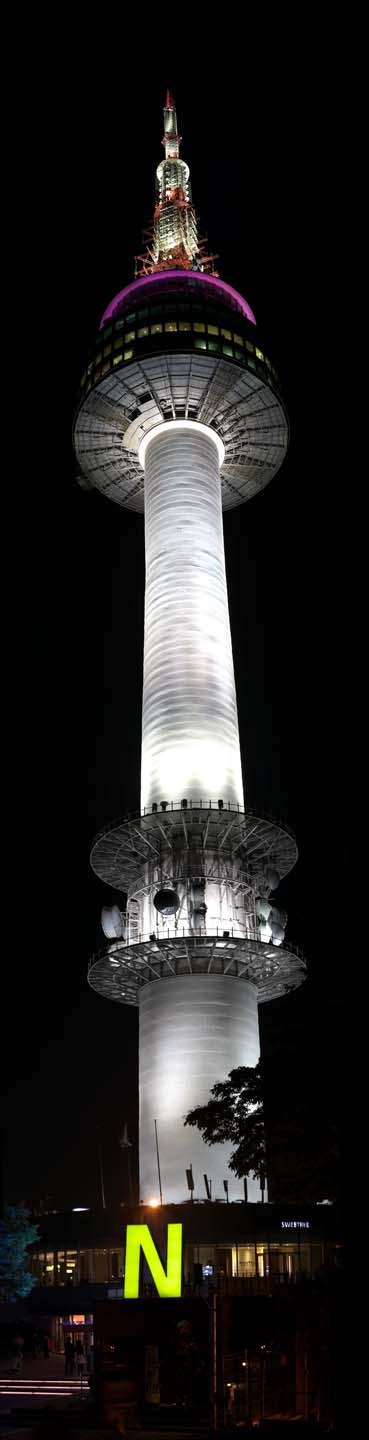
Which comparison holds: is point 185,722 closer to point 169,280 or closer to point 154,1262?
point 154,1262

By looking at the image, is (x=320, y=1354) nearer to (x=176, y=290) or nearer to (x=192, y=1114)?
(x=192, y=1114)

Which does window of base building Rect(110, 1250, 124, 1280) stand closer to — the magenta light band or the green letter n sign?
the green letter n sign

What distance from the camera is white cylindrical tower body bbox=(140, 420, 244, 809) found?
75438 mm

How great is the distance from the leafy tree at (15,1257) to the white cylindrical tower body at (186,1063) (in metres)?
14.3

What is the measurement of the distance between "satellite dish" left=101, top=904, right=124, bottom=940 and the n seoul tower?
0.10 metres

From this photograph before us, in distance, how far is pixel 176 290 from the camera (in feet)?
311

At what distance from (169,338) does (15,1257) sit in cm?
6372

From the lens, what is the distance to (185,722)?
Result: 251 feet

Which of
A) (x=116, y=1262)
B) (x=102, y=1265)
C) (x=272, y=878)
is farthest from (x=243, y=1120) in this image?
(x=102, y=1265)

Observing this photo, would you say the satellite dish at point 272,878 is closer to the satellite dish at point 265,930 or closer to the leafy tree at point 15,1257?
the satellite dish at point 265,930

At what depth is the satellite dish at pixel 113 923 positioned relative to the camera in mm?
72750

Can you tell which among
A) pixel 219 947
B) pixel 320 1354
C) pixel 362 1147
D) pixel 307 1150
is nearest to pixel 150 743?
pixel 219 947

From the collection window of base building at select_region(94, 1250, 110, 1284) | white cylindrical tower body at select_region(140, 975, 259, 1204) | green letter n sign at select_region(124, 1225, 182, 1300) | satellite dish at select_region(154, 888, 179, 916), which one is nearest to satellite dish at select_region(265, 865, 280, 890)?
white cylindrical tower body at select_region(140, 975, 259, 1204)

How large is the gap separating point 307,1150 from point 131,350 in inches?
2493
